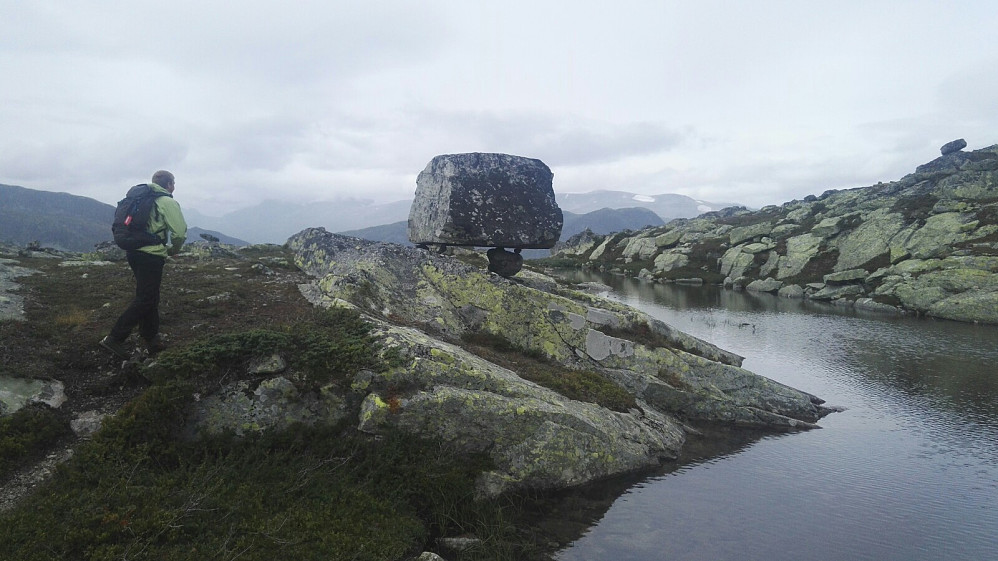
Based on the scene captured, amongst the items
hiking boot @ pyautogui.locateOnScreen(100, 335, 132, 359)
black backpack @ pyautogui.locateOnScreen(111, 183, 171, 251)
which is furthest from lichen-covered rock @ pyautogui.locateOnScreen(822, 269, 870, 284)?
hiking boot @ pyautogui.locateOnScreen(100, 335, 132, 359)

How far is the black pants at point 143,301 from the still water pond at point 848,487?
11.6m

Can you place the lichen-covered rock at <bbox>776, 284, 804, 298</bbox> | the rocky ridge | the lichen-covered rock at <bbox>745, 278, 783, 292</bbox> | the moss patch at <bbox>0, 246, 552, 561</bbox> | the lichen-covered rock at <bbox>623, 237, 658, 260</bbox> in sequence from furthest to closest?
the lichen-covered rock at <bbox>623, 237, 658, 260</bbox> → the lichen-covered rock at <bbox>745, 278, 783, 292</bbox> → the lichen-covered rock at <bbox>776, 284, 804, 298</bbox> → the rocky ridge → the moss patch at <bbox>0, 246, 552, 561</bbox>

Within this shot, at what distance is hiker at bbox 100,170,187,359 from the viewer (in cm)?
1141

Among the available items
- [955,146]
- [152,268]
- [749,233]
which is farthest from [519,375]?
[955,146]

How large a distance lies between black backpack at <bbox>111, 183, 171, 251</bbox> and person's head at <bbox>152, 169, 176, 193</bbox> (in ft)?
2.15

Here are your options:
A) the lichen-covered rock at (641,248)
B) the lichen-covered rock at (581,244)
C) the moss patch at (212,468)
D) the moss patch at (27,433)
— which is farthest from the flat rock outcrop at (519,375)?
the lichen-covered rock at (581,244)

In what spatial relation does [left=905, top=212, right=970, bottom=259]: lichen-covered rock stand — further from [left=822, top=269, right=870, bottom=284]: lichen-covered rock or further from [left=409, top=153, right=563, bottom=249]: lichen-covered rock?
[left=409, top=153, right=563, bottom=249]: lichen-covered rock

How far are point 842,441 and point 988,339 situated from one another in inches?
1203

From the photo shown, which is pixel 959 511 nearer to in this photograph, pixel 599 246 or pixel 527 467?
pixel 527 467

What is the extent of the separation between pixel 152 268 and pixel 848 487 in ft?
69.5

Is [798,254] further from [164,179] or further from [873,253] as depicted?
[164,179]

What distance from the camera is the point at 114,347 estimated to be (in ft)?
37.1

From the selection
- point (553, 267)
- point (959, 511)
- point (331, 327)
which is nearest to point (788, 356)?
point (959, 511)

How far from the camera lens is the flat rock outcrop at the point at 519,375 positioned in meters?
12.2
